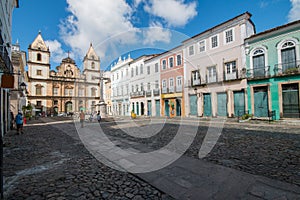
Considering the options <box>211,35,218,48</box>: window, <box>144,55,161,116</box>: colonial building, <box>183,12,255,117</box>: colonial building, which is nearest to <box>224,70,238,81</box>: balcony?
<box>183,12,255,117</box>: colonial building

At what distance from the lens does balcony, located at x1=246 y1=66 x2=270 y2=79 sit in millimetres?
14341

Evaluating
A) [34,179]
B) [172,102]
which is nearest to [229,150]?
[34,179]

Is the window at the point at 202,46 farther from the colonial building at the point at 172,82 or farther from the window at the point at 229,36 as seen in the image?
the window at the point at 229,36

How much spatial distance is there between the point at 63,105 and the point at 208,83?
3688 cm

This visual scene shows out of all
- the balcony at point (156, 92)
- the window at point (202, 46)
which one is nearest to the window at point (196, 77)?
the window at point (202, 46)

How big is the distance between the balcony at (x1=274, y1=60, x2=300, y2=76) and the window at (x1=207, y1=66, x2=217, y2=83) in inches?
224

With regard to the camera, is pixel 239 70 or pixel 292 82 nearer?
pixel 292 82

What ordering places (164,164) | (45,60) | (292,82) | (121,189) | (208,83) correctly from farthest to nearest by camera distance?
(45,60)
(208,83)
(292,82)
(164,164)
(121,189)

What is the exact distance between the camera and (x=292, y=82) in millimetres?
12969

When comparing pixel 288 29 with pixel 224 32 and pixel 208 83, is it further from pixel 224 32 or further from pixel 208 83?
pixel 208 83

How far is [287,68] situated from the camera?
13.3 m

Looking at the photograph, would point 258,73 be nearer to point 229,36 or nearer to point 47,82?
point 229,36

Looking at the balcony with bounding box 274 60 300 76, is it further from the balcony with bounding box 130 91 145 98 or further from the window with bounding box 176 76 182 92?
the balcony with bounding box 130 91 145 98

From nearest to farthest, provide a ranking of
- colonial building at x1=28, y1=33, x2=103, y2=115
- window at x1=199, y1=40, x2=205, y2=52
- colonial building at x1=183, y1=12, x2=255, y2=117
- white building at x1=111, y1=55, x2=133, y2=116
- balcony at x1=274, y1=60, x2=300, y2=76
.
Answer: balcony at x1=274, y1=60, x2=300, y2=76 < colonial building at x1=183, y1=12, x2=255, y2=117 < window at x1=199, y1=40, x2=205, y2=52 < white building at x1=111, y1=55, x2=133, y2=116 < colonial building at x1=28, y1=33, x2=103, y2=115
